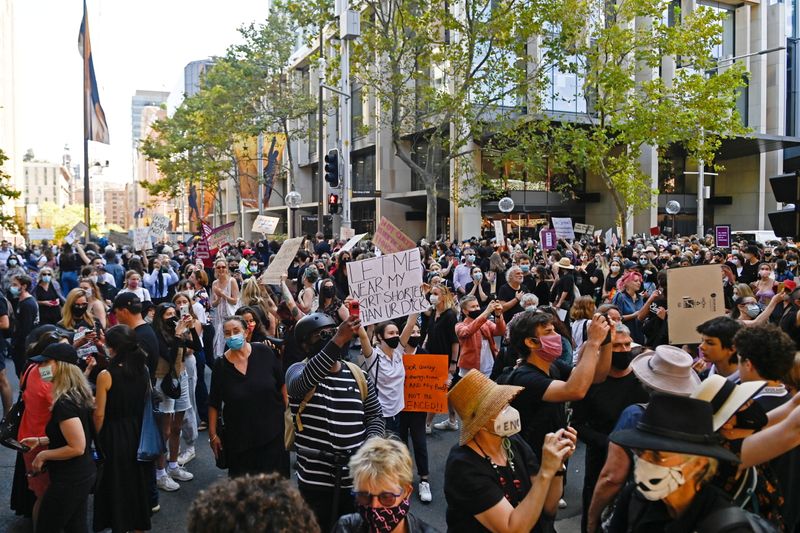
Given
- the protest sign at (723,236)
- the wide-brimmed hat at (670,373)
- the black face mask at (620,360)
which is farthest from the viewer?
the protest sign at (723,236)

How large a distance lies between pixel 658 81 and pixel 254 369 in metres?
24.5

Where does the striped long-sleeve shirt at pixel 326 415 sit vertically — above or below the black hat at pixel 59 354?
below

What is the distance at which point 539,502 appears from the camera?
2.82 m

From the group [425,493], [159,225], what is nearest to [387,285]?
[425,493]

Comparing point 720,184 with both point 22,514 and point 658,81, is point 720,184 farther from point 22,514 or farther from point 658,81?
point 22,514

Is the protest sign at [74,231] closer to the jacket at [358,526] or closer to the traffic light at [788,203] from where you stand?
the traffic light at [788,203]

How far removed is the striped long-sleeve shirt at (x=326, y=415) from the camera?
4000 mm

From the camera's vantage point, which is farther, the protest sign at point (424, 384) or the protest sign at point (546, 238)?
the protest sign at point (546, 238)

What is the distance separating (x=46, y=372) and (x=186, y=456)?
2.80 metres

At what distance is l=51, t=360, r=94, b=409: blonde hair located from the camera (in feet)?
14.0

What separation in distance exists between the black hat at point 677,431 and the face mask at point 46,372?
3501 mm

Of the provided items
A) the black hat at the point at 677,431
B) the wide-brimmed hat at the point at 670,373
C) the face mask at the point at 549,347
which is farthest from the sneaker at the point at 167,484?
the black hat at the point at 677,431

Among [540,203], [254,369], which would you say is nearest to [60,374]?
[254,369]

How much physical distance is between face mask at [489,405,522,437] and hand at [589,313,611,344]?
971 millimetres
